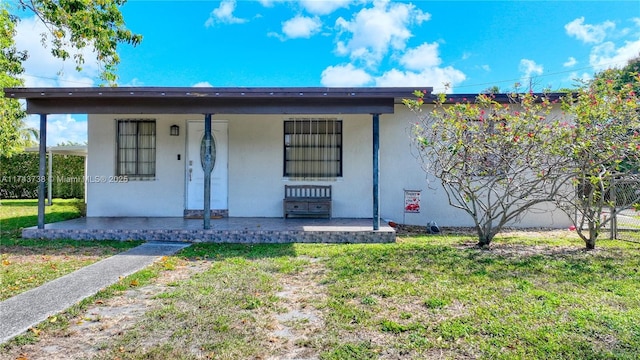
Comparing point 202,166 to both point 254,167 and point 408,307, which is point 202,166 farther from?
point 408,307

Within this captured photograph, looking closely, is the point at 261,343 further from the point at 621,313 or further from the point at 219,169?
the point at 219,169

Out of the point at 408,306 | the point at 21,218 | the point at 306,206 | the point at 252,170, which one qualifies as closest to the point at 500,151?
the point at 408,306

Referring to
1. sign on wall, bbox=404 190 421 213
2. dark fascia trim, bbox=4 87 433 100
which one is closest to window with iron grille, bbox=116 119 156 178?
dark fascia trim, bbox=4 87 433 100

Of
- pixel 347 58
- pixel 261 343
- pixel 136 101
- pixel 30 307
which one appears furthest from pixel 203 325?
pixel 347 58

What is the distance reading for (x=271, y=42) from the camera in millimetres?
14656

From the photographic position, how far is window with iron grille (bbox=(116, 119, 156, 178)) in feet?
29.6

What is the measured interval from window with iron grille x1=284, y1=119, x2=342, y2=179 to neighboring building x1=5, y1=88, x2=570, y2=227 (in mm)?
25

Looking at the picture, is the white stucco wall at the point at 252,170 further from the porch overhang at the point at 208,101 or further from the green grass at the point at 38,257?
the green grass at the point at 38,257

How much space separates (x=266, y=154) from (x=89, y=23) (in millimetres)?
5054

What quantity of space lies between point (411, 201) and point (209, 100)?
5252 millimetres

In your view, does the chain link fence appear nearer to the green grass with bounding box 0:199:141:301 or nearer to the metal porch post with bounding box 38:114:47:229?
the green grass with bounding box 0:199:141:301

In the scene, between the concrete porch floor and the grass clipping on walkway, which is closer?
the grass clipping on walkway

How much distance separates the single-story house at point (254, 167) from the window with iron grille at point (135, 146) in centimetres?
2

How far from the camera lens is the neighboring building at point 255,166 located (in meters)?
8.91
